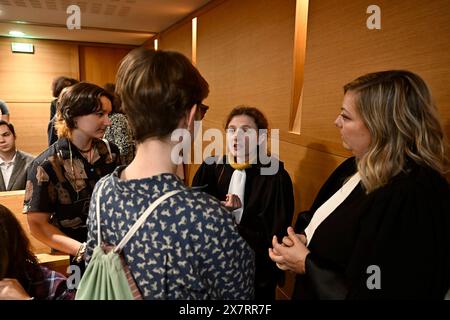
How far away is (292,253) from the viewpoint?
1284 mm

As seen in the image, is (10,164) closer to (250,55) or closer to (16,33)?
(250,55)

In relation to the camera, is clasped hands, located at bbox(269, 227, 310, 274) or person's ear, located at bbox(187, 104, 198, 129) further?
clasped hands, located at bbox(269, 227, 310, 274)

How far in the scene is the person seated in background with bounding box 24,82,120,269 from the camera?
4.95ft

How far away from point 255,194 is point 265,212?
0.12 meters

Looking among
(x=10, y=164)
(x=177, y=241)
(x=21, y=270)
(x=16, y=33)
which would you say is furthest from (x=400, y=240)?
(x=16, y=33)

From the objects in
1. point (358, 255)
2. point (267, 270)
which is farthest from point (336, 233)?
point (267, 270)

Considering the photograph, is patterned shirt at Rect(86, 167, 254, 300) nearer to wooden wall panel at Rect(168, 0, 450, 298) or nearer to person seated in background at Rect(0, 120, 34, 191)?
wooden wall panel at Rect(168, 0, 450, 298)

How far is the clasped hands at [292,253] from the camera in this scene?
1.26 m

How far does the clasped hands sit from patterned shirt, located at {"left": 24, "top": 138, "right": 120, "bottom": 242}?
2.98ft

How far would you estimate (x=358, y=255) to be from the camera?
42.2 inches

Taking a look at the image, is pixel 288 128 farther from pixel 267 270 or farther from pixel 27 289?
pixel 27 289

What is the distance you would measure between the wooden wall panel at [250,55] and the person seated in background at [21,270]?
1.80 metres

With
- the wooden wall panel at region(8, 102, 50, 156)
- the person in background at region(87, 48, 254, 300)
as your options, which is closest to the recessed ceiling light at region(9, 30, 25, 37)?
the wooden wall panel at region(8, 102, 50, 156)

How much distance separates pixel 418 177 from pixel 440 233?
172 mm
